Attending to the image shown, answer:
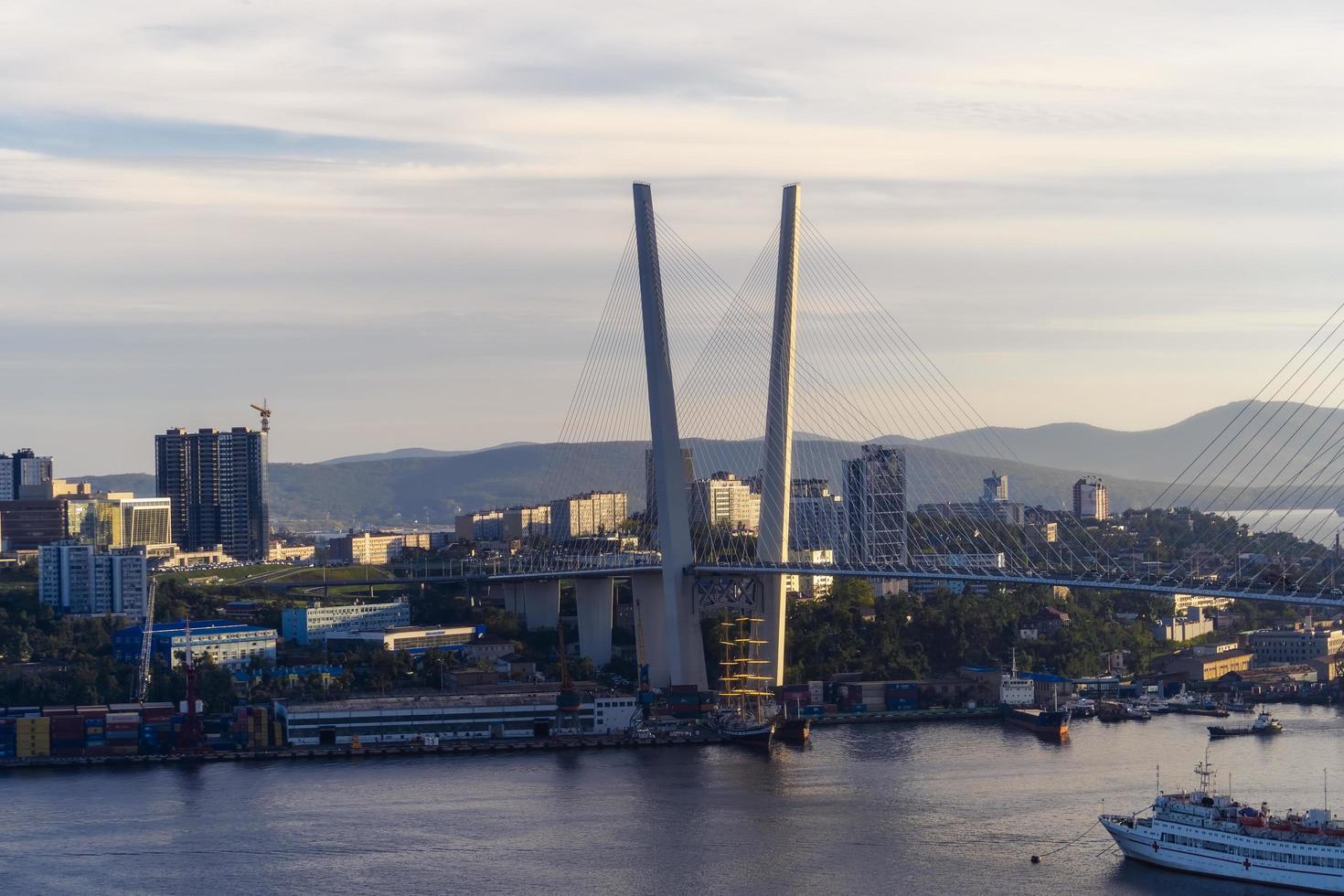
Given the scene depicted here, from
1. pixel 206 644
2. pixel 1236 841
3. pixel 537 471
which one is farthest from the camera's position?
pixel 537 471

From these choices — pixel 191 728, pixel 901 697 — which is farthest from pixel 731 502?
pixel 191 728

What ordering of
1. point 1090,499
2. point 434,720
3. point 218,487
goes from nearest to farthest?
point 434,720, point 218,487, point 1090,499

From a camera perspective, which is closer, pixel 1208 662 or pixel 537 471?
pixel 1208 662

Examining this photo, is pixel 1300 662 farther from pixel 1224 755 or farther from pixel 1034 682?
pixel 1224 755

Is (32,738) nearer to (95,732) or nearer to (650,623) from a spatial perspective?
(95,732)

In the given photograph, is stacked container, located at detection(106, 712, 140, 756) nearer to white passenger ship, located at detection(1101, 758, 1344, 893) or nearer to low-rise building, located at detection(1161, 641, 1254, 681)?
white passenger ship, located at detection(1101, 758, 1344, 893)

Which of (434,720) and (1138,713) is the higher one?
A: (434,720)

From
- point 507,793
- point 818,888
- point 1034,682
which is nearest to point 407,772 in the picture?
point 507,793
